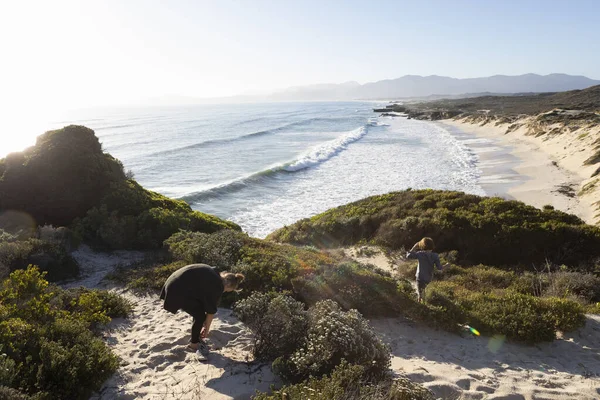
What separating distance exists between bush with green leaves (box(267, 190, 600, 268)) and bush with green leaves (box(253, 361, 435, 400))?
7410mm

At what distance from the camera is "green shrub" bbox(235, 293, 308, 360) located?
17.6ft

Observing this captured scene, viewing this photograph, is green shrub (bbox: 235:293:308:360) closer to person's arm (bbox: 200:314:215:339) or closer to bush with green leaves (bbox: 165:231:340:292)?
person's arm (bbox: 200:314:215:339)

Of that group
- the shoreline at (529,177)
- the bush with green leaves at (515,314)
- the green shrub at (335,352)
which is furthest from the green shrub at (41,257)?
the shoreline at (529,177)

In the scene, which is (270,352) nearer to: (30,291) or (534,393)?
(534,393)

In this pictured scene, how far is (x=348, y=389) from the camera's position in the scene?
4.18 metres

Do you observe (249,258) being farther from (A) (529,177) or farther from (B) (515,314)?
(A) (529,177)

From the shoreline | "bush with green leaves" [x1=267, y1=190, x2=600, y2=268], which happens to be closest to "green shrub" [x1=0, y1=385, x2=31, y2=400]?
"bush with green leaves" [x1=267, y1=190, x2=600, y2=268]

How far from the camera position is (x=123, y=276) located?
8.42 meters

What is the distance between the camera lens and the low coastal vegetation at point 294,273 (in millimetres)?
4746

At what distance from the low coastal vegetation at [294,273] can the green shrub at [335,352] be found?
0.07 feet

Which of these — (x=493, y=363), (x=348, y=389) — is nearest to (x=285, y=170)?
(x=493, y=363)

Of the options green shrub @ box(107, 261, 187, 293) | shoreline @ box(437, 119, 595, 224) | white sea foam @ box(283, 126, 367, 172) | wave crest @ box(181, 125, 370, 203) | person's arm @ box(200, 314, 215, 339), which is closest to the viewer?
person's arm @ box(200, 314, 215, 339)

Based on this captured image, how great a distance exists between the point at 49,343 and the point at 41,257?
183 inches

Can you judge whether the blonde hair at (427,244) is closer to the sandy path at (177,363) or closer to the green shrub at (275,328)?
the green shrub at (275,328)
